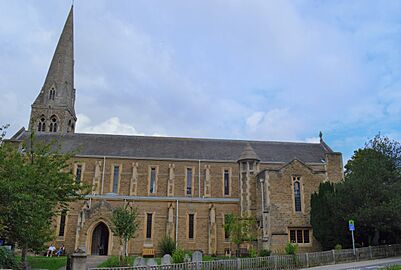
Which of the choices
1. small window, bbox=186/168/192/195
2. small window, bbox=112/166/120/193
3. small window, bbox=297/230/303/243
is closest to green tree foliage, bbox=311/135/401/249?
small window, bbox=297/230/303/243

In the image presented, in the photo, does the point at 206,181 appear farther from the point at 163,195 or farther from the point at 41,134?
the point at 41,134

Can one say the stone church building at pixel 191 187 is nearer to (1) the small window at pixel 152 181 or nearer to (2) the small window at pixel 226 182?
(2) the small window at pixel 226 182

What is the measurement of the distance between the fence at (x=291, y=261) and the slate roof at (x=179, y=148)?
16.5m

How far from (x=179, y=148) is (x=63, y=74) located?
27.3m

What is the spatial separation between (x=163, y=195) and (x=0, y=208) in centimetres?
2377

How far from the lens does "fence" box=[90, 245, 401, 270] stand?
56.1 feet

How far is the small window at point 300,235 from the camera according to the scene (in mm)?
28656

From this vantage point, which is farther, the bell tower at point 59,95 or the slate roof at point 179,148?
the bell tower at point 59,95

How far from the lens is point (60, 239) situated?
108 feet

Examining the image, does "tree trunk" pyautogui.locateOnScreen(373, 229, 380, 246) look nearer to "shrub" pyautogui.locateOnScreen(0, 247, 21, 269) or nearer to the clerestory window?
"shrub" pyautogui.locateOnScreen(0, 247, 21, 269)

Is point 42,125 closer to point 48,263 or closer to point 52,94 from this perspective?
point 52,94

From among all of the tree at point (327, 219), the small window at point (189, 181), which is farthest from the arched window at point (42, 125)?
the tree at point (327, 219)

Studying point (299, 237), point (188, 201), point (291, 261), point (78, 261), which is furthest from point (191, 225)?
point (78, 261)

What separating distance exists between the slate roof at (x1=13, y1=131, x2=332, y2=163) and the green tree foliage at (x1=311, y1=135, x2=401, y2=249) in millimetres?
12347
